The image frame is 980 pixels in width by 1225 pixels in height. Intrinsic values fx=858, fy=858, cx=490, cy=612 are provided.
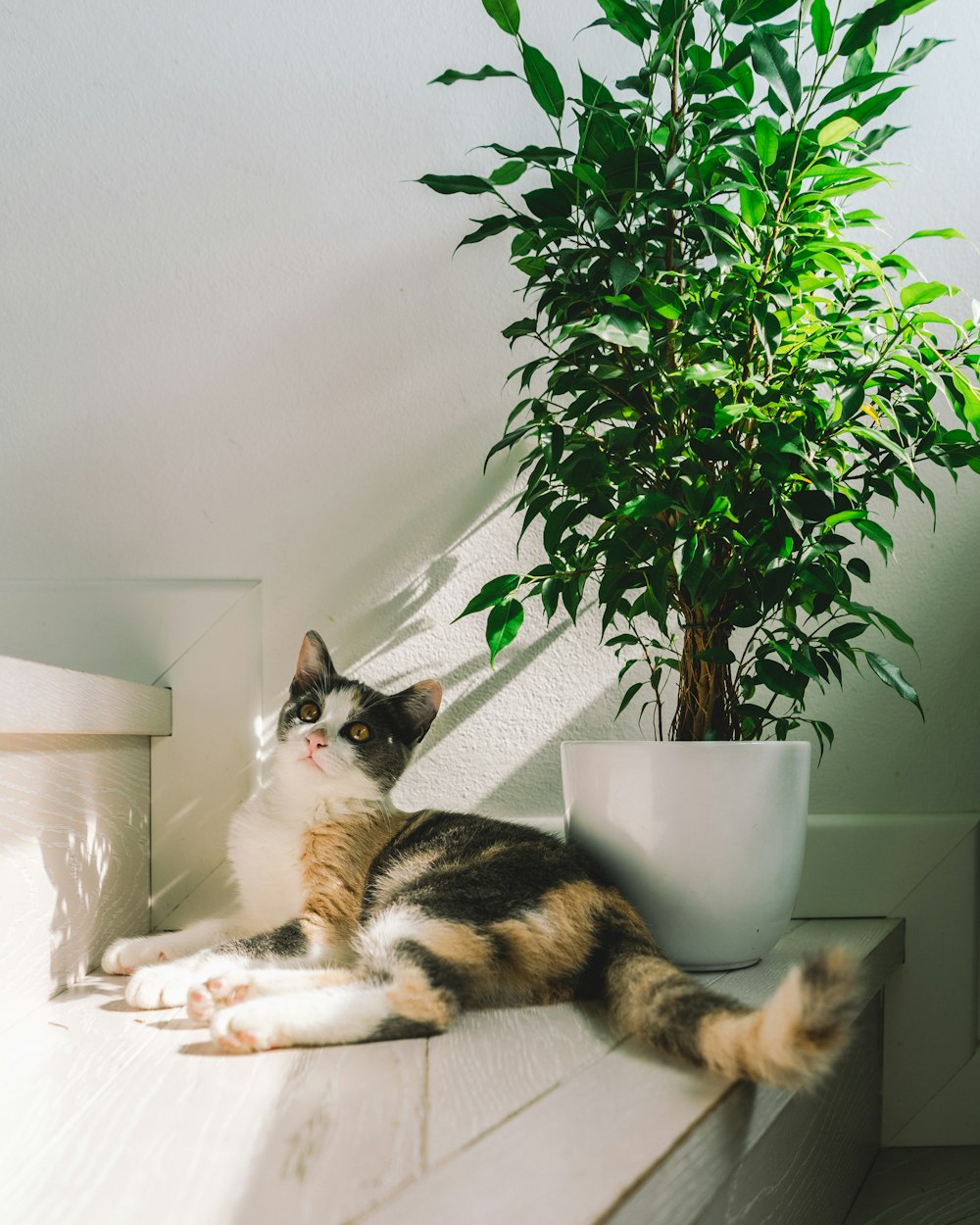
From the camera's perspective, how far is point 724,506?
2.73 ft

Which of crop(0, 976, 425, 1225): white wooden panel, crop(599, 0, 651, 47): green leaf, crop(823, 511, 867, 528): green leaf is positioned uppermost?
crop(599, 0, 651, 47): green leaf

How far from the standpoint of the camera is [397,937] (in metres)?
0.79

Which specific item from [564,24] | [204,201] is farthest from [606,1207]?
[564,24]

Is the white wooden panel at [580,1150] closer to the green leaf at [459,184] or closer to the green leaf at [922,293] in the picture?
the green leaf at [922,293]

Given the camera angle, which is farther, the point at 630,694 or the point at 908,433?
the point at 630,694

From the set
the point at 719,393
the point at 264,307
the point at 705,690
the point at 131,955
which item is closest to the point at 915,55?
the point at 719,393

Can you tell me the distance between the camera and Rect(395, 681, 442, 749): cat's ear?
113 centimetres

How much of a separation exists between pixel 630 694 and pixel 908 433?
0.42 metres

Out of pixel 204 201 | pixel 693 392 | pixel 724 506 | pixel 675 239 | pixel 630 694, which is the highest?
pixel 204 201

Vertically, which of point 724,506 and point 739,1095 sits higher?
point 724,506

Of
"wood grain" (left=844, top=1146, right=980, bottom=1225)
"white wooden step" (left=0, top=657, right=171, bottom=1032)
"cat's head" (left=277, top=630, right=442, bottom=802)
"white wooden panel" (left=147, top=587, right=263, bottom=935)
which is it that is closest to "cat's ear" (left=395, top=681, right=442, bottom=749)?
"cat's head" (left=277, top=630, right=442, bottom=802)

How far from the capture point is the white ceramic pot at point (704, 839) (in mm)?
890

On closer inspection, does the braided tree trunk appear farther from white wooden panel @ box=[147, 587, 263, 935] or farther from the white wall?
white wooden panel @ box=[147, 587, 263, 935]

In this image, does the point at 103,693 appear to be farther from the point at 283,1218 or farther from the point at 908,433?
the point at 908,433
